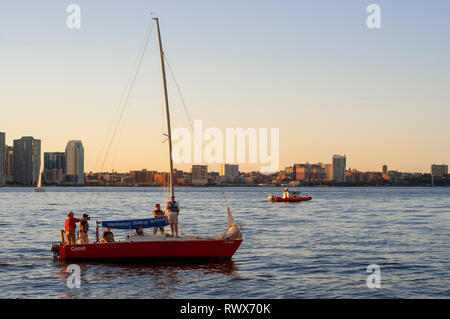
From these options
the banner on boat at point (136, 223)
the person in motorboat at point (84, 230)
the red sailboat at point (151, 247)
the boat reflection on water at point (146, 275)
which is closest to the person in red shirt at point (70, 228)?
the person in motorboat at point (84, 230)

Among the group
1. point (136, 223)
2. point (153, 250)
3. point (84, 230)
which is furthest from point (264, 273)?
point (84, 230)

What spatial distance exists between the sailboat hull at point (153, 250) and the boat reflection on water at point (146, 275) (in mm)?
428

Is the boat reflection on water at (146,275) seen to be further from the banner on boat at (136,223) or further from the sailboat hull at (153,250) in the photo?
the banner on boat at (136,223)

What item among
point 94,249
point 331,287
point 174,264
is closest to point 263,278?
point 331,287

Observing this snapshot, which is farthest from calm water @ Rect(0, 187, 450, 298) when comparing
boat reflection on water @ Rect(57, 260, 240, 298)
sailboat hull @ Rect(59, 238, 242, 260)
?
sailboat hull @ Rect(59, 238, 242, 260)

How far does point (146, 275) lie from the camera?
910 inches

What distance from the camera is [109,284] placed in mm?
21281

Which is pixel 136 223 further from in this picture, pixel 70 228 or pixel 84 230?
pixel 70 228

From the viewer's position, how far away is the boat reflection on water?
20172mm

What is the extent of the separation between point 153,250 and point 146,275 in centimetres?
194

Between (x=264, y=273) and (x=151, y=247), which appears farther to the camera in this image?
(x=151, y=247)
